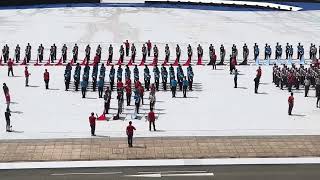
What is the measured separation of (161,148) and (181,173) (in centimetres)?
271

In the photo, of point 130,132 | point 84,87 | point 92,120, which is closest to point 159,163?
point 130,132

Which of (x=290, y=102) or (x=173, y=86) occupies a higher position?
(x=290, y=102)

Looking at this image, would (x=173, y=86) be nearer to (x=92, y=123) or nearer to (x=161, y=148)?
(x=92, y=123)

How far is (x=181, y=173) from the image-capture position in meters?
20.1

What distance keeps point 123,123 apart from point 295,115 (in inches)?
320

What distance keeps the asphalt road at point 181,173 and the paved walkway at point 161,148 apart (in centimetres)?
117

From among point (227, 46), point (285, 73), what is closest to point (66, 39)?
point (227, 46)

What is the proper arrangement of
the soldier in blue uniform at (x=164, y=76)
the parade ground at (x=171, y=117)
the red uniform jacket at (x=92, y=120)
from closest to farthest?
the parade ground at (x=171, y=117) → the red uniform jacket at (x=92, y=120) → the soldier in blue uniform at (x=164, y=76)

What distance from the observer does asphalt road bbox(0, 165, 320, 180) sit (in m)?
19.6

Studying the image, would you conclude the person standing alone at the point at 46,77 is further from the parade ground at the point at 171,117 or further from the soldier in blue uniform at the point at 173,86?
the soldier in blue uniform at the point at 173,86

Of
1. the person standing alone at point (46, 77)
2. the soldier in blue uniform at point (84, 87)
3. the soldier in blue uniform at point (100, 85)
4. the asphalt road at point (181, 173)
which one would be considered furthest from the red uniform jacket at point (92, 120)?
the person standing alone at point (46, 77)

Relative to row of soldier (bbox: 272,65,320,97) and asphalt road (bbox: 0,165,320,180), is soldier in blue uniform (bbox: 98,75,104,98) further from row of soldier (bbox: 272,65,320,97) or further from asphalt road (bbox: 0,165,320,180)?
asphalt road (bbox: 0,165,320,180)

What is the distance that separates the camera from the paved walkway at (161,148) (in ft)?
71.5

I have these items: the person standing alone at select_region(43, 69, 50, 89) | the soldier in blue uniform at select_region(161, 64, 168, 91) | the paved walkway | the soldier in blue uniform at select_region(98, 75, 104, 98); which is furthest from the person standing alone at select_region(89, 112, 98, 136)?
the person standing alone at select_region(43, 69, 50, 89)
